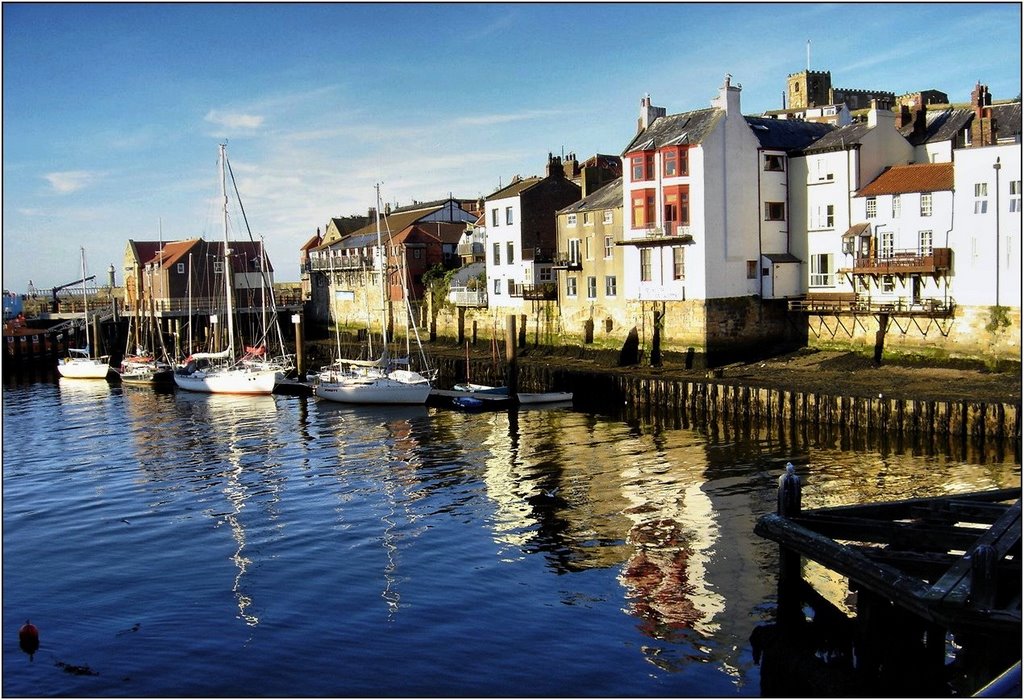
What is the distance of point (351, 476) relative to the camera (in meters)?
37.4

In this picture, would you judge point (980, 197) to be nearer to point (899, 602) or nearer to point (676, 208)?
point (676, 208)

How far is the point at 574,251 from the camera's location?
66.9 meters

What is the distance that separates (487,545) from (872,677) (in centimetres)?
1265

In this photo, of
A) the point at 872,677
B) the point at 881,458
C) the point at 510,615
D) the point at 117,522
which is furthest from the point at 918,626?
the point at 117,522

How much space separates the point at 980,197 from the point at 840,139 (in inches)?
407

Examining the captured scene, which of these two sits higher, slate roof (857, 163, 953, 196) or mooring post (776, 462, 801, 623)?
slate roof (857, 163, 953, 196)

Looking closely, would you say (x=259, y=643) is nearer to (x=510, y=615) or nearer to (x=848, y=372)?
(x=510, y=615)

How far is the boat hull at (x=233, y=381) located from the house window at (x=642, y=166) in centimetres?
2649

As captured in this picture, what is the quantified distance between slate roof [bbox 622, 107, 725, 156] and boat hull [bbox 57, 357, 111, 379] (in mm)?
45239

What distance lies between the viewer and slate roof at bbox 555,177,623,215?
64.2 metres

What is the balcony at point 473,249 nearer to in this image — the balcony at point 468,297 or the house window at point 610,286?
the balcony at point 468,297

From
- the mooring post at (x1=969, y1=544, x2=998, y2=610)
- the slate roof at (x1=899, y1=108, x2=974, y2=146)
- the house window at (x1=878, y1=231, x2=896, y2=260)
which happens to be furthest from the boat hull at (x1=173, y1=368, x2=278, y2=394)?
the mooring post at (x1=969, y1=544, x2=998, y2=610)

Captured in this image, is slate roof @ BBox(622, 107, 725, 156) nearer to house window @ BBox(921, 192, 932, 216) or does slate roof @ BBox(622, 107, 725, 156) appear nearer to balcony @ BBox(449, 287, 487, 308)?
house window @ BBox(921, 192, 932, 216)

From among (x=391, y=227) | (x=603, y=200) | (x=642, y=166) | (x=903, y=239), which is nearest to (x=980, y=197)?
(x=903, y=239)
